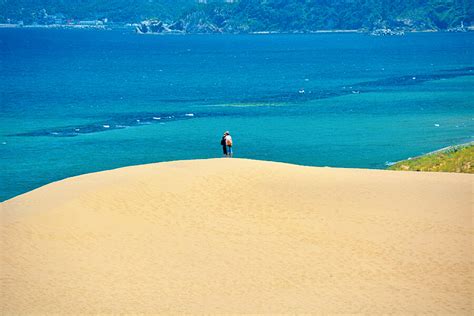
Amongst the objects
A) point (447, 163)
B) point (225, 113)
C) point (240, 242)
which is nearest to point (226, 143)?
point (447, 163)

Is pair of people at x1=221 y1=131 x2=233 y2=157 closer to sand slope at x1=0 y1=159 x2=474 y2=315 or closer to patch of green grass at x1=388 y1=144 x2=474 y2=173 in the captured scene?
sand slope at x1=0 y1=159 x2=474 y2=315

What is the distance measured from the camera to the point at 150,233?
83.7 feet

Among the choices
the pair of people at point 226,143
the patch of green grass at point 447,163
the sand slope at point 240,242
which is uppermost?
the pair of people at point 226,143

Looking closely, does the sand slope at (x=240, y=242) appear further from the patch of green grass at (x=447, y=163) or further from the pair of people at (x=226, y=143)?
the patch of green grass at (x=447, y=163)

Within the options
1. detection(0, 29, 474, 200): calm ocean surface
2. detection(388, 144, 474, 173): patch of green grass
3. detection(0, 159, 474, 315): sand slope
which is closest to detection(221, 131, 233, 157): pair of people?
detection(0, 159, 474, 315): sand slope

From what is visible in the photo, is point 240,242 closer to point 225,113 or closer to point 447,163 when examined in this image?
point 447,163

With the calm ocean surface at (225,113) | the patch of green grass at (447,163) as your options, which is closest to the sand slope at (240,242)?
the patch of green grass at (447,163)

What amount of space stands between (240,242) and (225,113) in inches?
2091

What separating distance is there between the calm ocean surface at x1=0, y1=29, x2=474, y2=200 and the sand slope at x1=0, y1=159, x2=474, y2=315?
1960cm

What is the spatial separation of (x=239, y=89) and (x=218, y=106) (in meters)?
18.4

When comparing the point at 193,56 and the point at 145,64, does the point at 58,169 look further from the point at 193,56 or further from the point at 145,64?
the point at 193,56

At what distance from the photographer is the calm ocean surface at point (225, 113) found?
56.3 m

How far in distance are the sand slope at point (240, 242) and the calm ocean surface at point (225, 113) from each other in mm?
19599

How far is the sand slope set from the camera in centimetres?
2111
